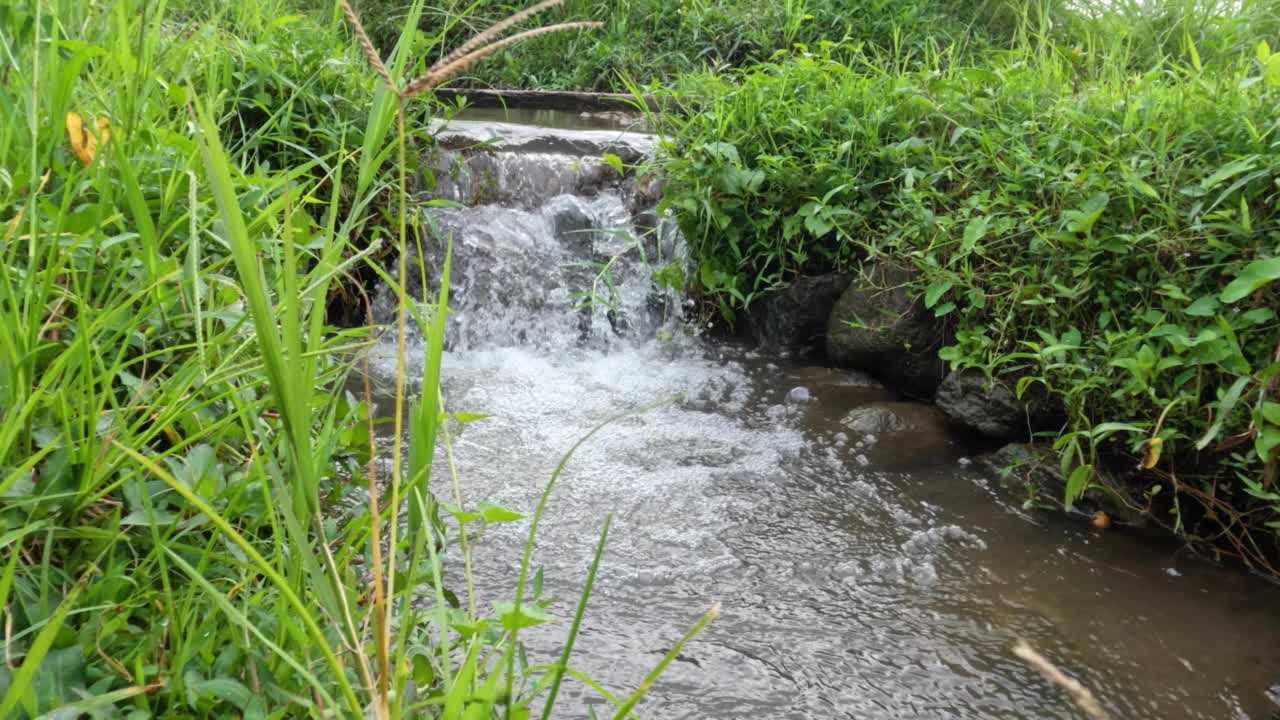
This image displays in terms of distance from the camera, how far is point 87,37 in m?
2.12

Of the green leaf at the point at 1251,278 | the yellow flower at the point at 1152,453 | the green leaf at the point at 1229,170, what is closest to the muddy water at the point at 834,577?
the yellow flower at the point at 1152,453

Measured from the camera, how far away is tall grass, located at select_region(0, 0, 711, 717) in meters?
0.93

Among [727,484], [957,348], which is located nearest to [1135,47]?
[957,348]

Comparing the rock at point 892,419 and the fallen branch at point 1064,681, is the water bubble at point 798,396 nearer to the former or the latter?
the rock at point 892,419

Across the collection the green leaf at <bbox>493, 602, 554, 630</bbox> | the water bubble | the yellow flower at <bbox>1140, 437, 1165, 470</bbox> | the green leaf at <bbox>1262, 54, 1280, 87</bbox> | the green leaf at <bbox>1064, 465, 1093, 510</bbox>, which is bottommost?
the water bubble

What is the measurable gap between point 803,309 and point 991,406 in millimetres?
1140

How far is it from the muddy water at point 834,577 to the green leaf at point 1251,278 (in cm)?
83

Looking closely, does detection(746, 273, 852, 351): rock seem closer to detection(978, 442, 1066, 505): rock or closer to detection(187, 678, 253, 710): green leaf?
detection(978, 442, 1066, 505): rock

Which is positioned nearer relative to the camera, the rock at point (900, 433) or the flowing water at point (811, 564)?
the flowing water at point (811, 564)

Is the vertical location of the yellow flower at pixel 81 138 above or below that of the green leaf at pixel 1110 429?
above

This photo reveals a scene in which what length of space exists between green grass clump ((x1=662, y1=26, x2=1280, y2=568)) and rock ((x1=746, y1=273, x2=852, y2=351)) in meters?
0.10

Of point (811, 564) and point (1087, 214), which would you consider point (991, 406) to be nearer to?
point (1087, 214)

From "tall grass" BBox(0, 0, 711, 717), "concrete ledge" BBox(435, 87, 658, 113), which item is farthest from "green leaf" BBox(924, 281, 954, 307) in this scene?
"concrete ledge" BBox(435, 87, 658, 113)

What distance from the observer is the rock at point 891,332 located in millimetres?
3686
